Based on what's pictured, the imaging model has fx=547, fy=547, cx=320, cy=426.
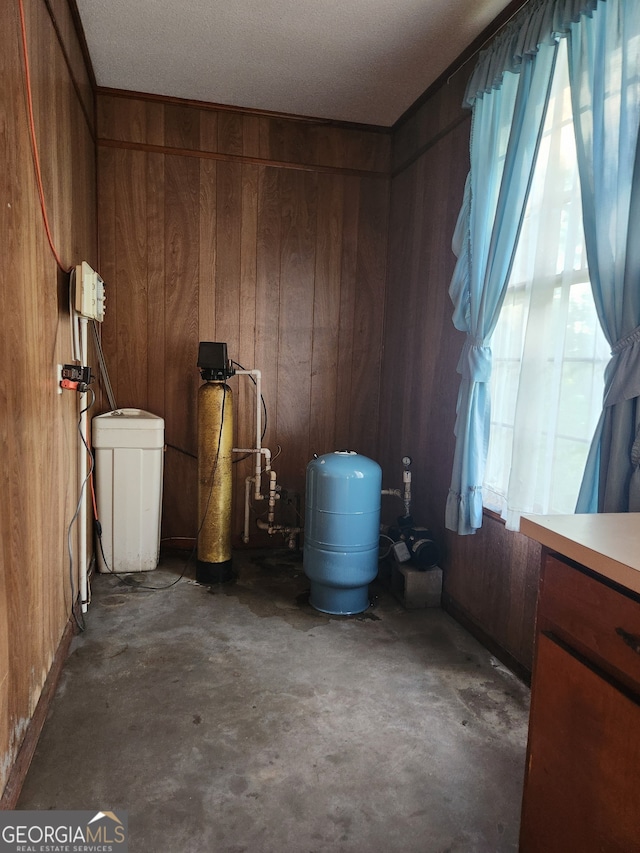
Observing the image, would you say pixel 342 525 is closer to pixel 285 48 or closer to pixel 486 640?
pixel 486 640

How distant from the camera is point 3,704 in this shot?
4.62ft

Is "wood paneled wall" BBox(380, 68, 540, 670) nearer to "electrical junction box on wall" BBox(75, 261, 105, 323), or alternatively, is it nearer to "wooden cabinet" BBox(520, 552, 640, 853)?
"wooden cabinet" BBox(520, 552, 640, 853)

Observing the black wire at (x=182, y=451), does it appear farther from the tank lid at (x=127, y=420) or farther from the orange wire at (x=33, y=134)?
the orange wire at (x=33, y=134)

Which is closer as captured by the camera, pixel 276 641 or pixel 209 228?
pixel 276 641

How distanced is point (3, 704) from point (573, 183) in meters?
2.40

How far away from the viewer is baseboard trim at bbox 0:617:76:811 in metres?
1.46

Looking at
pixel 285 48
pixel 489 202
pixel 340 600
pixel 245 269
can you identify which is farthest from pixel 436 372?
pixel 285 48

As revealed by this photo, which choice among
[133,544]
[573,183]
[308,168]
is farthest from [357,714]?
[308,168]

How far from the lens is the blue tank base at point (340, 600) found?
2.76 meters

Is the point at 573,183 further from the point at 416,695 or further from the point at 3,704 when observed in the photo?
the point at 3,704

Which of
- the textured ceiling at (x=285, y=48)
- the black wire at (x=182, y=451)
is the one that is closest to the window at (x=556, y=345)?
the textured ceiling at (x=285, y=48)

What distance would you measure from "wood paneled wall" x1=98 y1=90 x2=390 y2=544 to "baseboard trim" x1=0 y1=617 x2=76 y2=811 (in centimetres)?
148

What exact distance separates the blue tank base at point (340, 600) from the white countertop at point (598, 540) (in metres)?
1.73

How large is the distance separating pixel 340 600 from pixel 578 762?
1779 mm
